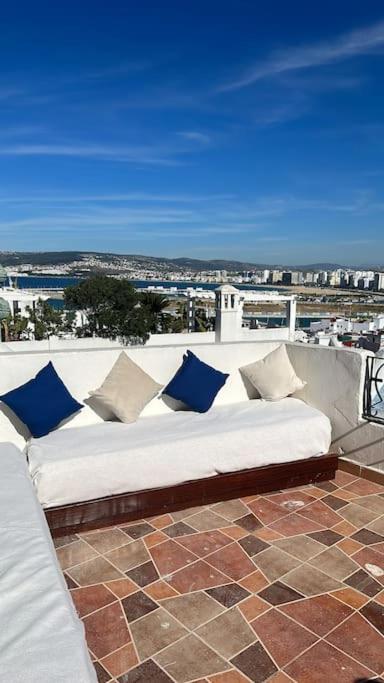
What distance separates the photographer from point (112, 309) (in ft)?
63.9

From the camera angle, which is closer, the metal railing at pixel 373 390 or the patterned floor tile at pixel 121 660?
the patterned floor tile at pixel 121 660

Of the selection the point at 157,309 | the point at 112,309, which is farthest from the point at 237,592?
the point at 157,309

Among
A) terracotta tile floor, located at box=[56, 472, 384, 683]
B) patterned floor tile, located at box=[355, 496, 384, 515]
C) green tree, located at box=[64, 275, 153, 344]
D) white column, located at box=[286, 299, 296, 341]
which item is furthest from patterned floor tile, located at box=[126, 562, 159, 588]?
green tree, located at box=[64, 275, 153, 344]

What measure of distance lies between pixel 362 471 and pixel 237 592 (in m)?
1.58

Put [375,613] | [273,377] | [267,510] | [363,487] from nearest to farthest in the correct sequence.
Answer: [375,613] → [267,510] → [363,487] → [273,377]

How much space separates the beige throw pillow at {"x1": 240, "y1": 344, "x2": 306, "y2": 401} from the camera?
345 centimetres

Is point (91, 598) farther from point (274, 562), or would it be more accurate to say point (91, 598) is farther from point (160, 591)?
point (274, 562)

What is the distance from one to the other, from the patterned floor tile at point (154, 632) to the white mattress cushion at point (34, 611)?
1.69ft

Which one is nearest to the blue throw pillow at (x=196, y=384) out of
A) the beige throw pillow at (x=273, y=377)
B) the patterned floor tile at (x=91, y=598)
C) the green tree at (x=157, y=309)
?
the beige throw pillow at (x=273, y=377)

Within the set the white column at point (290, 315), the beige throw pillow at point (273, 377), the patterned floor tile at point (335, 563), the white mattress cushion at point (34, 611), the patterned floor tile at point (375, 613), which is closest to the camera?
the white mattress cushion at point (34, 611)

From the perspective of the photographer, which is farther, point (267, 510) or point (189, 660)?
point (267, 510)

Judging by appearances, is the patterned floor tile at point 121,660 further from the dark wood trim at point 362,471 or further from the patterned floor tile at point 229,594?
the dark wood trim at point 362,471

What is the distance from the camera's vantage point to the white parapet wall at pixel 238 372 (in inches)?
114

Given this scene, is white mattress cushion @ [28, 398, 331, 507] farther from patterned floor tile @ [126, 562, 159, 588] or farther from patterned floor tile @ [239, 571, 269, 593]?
patterned floor tile @ [239, 571, 269, 593]
